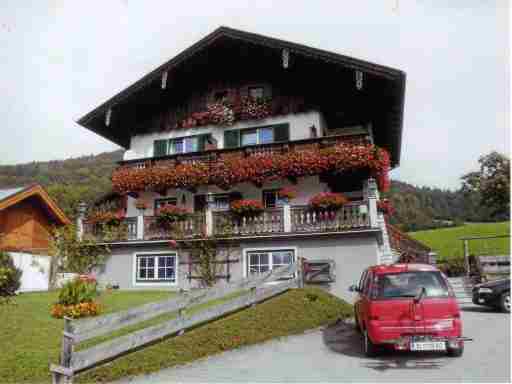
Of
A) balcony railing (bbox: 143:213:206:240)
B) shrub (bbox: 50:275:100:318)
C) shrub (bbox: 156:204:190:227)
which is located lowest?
shrub (bbox: 50:275:100:318)

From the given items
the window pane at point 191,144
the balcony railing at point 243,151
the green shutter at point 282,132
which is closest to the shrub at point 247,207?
the balcony railing at point 243,151

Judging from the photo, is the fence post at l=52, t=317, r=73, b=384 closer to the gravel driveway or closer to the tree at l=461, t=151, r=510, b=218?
the gravel driveway

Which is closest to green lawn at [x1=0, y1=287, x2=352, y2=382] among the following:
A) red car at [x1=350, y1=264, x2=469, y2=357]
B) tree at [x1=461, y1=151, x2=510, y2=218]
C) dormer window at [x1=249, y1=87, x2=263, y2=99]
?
red car at [x1=350, y1=264, x2=469, y2=357]

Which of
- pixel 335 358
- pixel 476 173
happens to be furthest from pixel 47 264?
pixel 476 173

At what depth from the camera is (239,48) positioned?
2123 centimetres

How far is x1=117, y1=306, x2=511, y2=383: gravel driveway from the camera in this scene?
7254 millimetres

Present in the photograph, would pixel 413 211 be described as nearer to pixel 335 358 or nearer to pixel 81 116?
pixel 81 116

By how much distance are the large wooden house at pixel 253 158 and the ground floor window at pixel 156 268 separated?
47mm

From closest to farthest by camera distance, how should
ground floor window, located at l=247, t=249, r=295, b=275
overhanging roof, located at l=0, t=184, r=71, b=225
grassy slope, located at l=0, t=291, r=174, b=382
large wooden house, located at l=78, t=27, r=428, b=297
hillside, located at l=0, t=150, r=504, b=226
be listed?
grassy slope, located at l=0, t=291, r=174, b=382 → large wooden house, located at l=78, t=27, r=428, b=297 → ground floor window, located at l=247, t=249, r=295, b=275 → overhanging roof, located at l=0, t=184, r=71, b=225 → hillside, located at l=0, t=150, r=504, b=226

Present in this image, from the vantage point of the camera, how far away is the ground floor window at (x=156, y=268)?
1862 centimetres

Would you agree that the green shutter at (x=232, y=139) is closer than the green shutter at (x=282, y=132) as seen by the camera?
No

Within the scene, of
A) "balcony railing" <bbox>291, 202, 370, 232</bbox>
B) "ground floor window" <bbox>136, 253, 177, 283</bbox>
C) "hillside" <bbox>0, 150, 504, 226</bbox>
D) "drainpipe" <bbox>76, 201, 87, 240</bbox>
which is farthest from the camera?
"hillside" <bbox>0, 150, 504, 226</bbox>

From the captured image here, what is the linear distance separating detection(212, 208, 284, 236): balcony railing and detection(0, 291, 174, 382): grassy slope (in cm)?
477

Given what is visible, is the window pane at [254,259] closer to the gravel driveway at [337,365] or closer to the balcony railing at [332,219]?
the balcony railing at [332,219]
